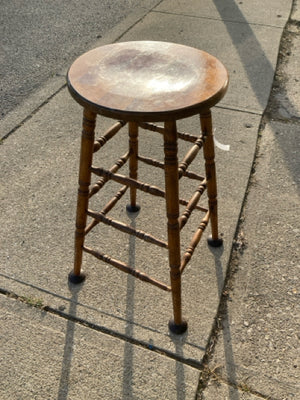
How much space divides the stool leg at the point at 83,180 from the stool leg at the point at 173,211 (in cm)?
32

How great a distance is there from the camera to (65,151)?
309 centimetres

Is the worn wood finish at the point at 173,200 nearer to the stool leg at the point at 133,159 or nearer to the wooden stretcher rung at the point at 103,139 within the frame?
the wooden stretcher rung at the point at 103,139

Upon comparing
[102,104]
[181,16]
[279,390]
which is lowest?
[279,390]

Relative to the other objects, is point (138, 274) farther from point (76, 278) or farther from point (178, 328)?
point (76, 278)

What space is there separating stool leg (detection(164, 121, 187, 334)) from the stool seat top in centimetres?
9

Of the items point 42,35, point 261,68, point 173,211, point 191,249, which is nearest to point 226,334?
point 191,249

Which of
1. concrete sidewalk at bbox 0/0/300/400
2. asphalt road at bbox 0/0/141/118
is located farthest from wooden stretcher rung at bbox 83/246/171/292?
asphalt road at bbox 0/0/141/118

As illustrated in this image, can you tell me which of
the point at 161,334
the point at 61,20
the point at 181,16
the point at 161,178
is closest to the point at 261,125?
the point at 161,178

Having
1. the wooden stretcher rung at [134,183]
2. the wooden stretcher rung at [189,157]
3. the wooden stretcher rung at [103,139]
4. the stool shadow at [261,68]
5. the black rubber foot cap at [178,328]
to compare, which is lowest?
the black rubber foot cap at [178,328]

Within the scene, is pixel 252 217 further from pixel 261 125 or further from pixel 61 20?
pixel 61 20

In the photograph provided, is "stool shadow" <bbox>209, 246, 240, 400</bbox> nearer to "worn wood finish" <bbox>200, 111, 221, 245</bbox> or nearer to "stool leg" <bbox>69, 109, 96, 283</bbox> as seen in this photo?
"worn wood finish" <bbox>200, 111, 221, 245</bbox>

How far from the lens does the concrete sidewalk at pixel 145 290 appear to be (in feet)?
5.96

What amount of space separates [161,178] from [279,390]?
144 cm

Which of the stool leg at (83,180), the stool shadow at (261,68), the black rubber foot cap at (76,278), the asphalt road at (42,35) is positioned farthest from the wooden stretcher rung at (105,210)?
the asphalt road at (42,35)
